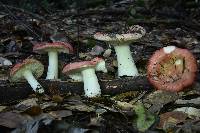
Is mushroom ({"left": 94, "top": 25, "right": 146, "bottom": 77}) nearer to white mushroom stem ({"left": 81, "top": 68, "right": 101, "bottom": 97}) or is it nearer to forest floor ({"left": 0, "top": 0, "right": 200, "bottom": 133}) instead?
forest floor ({"left": 0, "top": 0, "right": 200, "bottom": 133})

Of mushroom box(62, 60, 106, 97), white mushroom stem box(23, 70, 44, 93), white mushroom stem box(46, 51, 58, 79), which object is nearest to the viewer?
mushroom box(62, 60, 106, 97)

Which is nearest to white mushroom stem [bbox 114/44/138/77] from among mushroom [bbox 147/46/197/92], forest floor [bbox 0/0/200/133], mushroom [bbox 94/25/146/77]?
mushroom [bbox 94/25/146/77]

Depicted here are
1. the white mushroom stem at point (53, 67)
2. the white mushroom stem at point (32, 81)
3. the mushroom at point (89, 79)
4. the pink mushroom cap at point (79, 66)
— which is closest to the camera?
the pink mushroom cap at point (79, 66)

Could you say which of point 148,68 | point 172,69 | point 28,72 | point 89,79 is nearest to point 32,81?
point 28,72

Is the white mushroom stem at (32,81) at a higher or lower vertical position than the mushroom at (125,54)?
lower

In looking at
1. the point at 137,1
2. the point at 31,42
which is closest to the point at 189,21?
the point at 137,1

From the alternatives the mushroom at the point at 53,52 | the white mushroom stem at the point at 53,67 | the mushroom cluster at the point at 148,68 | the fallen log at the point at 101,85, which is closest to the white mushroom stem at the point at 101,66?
the mushroom cluster at the point at 148,68

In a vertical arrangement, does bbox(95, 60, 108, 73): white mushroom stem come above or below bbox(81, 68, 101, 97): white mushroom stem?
above

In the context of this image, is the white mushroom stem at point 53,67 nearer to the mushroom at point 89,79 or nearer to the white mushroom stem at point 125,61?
the mushroom at point 89,79
